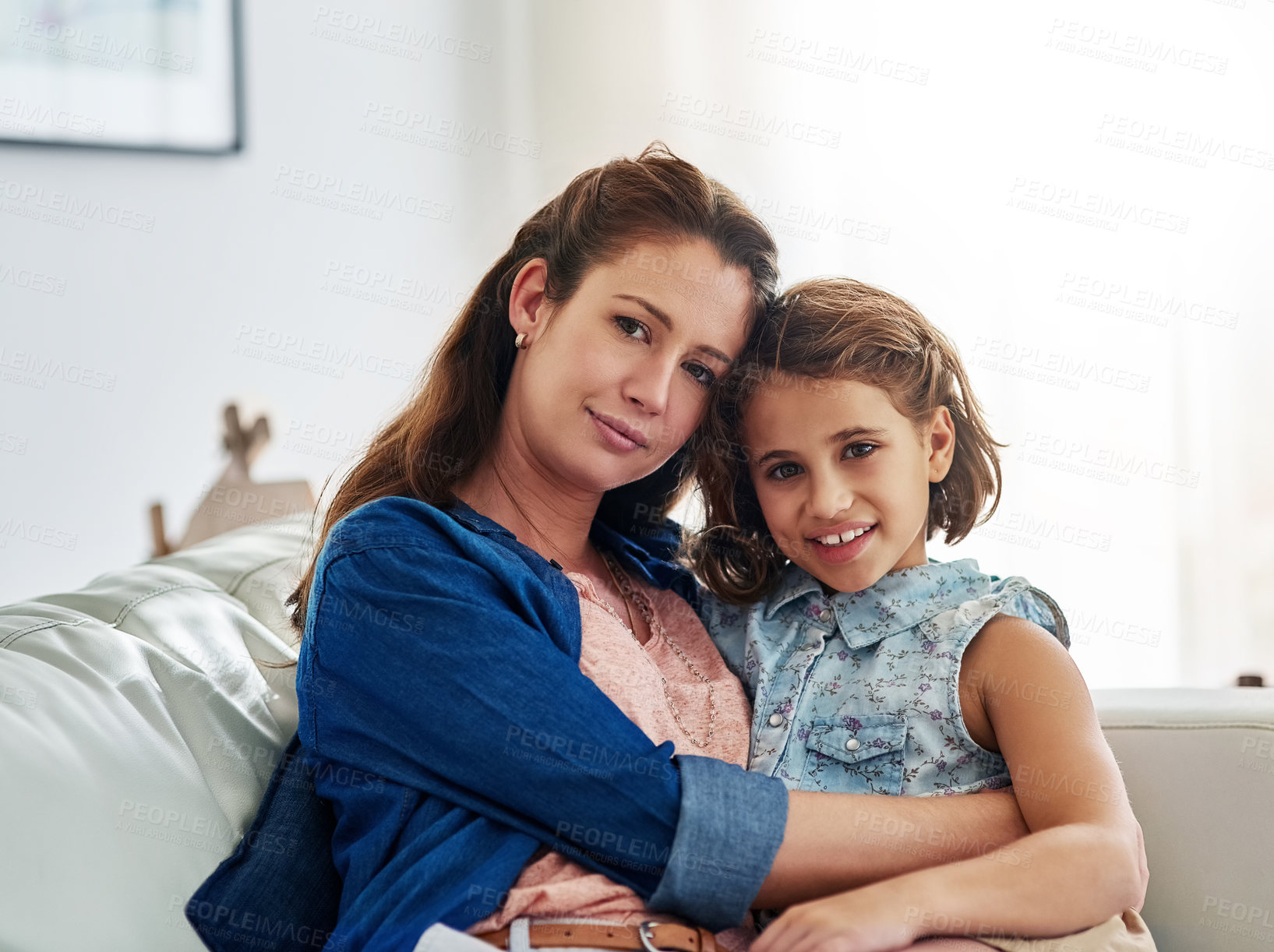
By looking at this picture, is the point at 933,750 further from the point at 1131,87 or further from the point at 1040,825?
the point at 1131,87

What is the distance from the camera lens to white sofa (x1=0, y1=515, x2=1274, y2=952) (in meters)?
0.89

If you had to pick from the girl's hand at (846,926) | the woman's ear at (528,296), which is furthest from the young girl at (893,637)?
the woman's ear at (528,296)

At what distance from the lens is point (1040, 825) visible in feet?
3.16

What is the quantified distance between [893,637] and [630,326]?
1.46ft

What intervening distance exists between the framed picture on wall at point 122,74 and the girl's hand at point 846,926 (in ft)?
7.63

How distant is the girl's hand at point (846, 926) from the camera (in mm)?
840

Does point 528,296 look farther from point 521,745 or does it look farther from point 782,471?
point 521,745

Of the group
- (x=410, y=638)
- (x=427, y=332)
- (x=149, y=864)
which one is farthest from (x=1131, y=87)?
(x=149, y=864)

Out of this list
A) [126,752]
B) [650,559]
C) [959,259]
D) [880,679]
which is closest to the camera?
[126,752]

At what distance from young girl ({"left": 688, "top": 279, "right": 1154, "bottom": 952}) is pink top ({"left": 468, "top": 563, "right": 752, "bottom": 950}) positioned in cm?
3

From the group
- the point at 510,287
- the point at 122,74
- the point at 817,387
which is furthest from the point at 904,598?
the point at 122,74

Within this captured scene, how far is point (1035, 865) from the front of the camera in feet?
2.94

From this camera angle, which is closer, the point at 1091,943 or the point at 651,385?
the point at 1091,943

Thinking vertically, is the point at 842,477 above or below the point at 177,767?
above
